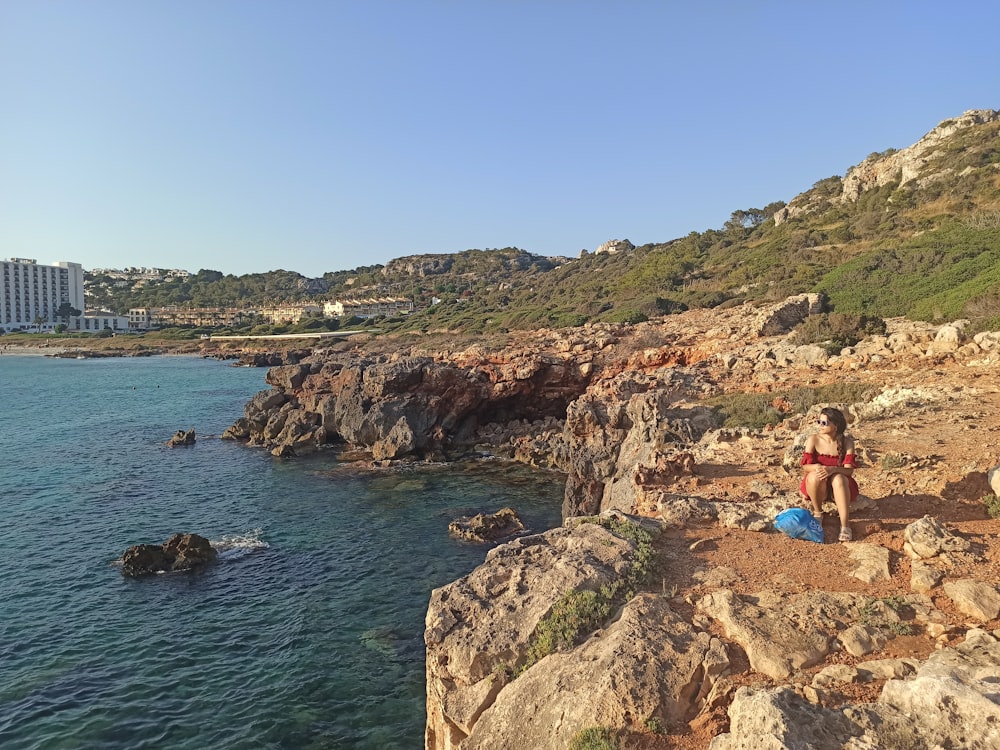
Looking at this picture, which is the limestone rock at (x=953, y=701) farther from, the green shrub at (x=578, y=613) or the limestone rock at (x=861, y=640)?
→ the green shrub at (x=578, y=613)

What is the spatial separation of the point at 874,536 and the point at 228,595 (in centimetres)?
1468

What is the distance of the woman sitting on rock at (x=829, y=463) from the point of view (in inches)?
326

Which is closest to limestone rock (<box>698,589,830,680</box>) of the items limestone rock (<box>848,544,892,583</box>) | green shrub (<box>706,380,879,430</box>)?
limestone rock (<box>848,544,892,583</box>)

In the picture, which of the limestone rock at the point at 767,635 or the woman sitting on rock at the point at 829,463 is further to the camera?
the woman sitting on rock at the point at 829,463

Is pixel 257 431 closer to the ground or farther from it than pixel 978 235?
closer to the ground

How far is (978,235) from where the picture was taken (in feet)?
111

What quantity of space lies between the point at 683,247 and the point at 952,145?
1302 inches

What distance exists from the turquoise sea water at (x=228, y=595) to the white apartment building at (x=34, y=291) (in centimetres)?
16259

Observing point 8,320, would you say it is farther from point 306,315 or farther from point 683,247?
point 683,247

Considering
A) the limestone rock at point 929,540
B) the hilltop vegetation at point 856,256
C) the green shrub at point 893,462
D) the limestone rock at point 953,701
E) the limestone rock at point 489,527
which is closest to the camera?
the limestone rock at point 953,701

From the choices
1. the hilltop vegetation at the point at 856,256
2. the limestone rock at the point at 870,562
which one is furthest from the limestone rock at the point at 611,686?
the hilltop vegetation at the point at 856,256

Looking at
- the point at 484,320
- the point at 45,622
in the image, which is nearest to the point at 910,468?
the point at 45,622

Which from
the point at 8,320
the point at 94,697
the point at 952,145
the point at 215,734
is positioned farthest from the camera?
the point at 8,320

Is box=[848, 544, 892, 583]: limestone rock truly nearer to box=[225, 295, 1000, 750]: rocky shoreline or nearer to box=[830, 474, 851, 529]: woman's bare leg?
box=[225, 295, 1000, 750]: rocky shoreline
